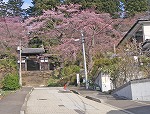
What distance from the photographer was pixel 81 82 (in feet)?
132

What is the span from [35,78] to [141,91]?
33209 mm

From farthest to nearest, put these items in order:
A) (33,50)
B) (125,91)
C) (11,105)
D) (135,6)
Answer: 1. (135,6)
2. (33,50)
3. (125,91)
4. (11,105)

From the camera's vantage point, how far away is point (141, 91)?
61.2 feet

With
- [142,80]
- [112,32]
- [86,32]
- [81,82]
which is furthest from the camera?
[112,32]

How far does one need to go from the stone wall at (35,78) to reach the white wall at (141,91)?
99.0 ft

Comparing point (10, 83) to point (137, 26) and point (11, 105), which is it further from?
point (11, 105)

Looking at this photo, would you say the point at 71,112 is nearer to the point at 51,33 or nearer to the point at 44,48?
the point at 51,33

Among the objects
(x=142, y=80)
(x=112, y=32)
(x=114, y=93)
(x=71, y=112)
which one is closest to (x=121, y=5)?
(x=112, y=32)

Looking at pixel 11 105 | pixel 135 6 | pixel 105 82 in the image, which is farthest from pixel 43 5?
pixel 11 105

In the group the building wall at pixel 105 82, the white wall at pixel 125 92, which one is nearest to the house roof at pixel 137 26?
the building wall at pixel 105 82

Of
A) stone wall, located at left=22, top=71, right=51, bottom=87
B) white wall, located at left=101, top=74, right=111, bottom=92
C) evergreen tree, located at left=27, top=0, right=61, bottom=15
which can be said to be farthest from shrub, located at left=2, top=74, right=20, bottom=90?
evergreen tree, located at left=27, top=0, right=61, bottom=15

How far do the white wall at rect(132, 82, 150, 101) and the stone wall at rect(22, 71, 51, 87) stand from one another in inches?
1187

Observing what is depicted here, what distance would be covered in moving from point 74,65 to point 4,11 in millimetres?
23965

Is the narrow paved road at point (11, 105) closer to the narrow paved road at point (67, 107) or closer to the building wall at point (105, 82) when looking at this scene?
the narrow paved road at point (67, 107)
